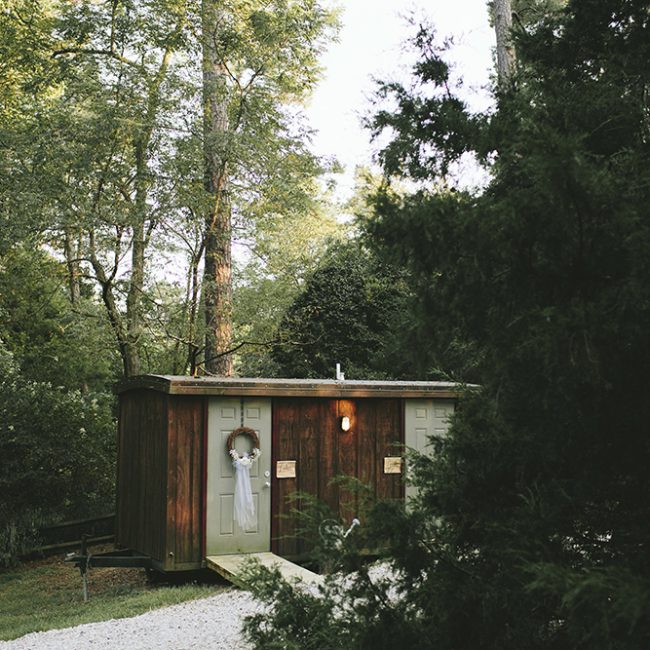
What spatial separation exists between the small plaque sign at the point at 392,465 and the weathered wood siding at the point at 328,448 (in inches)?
1.9

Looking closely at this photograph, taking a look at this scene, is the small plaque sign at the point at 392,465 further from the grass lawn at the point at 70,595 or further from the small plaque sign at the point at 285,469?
the grass lawn at the point at 70,595

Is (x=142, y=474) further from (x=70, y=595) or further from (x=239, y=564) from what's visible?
(x=239, y=564)

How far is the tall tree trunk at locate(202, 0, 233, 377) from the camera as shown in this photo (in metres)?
13.4

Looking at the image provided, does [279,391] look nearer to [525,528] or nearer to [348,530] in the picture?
[348,530]

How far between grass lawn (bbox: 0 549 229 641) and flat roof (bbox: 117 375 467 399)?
215 cm

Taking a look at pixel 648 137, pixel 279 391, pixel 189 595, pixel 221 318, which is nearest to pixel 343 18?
pixel 221 318

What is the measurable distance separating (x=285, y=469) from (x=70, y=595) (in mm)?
3042

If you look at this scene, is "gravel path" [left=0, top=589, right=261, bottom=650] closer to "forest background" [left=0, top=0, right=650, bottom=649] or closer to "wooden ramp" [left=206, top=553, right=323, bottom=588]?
"wooden ramp" [left=206, top=553, right=323, bottom=588]

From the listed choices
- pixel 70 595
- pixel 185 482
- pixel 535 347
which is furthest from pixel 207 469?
pixel 535 347

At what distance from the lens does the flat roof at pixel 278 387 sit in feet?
27.6

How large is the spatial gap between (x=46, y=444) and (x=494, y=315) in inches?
423

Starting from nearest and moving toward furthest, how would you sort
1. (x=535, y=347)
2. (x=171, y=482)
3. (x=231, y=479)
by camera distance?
(x=535, y=347) → (x=171, y=482) → (x=231, y=479)

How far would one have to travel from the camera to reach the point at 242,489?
8602 mm

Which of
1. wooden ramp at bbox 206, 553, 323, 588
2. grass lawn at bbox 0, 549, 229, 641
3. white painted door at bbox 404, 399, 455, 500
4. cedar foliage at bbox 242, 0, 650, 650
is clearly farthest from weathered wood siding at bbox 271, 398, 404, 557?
cedar foliage at bbox 242, 0, 650, 650
